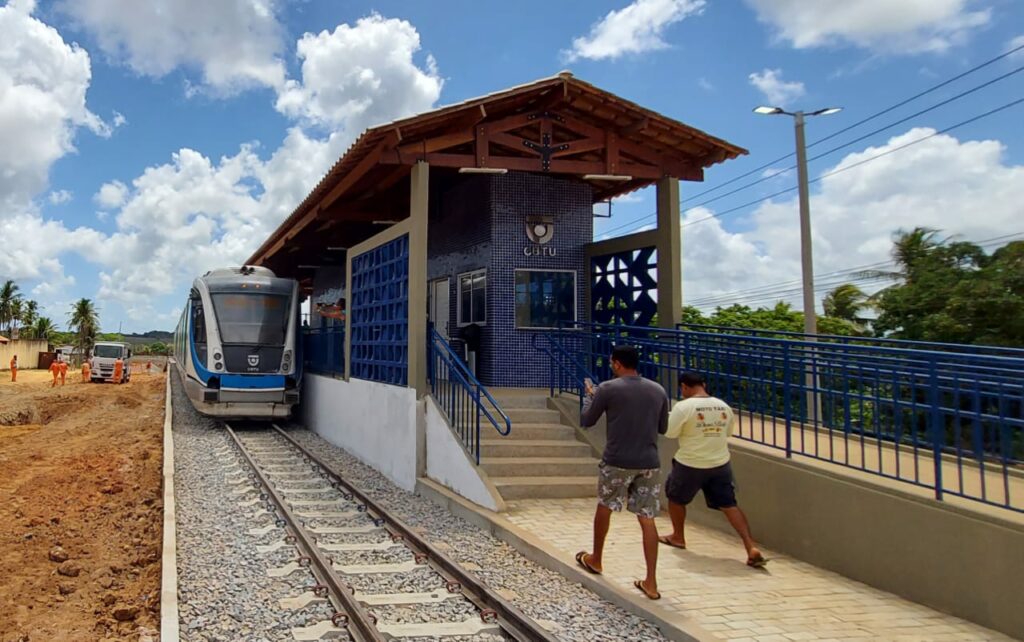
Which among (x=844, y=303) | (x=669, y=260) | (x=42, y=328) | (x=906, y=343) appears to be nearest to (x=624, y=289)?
(x=669, y=260)

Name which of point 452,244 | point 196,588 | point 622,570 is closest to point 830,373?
point 622,570

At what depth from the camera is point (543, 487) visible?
A: 7.91 metres

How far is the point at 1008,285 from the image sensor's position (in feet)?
40.8

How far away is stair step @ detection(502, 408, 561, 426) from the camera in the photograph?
9.24 metres

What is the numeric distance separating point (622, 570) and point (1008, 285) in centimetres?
1049

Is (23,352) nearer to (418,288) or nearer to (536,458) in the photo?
(418,288)

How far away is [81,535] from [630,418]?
5965 millimetres

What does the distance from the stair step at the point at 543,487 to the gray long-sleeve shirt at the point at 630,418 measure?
275cm

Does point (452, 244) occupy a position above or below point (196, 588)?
above

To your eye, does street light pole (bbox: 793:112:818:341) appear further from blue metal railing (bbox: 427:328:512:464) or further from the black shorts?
the black shorts

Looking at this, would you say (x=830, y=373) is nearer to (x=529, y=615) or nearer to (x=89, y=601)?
(x=529, y=615)

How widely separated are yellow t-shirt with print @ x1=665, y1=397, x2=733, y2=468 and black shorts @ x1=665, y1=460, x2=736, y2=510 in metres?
0.05

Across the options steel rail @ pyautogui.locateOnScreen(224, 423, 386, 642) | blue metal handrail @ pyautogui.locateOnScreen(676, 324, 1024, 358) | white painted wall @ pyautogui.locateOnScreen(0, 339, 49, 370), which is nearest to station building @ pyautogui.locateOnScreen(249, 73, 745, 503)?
steel rail @ pyautogui.locateOnScreen(224, 423, 386, 642)

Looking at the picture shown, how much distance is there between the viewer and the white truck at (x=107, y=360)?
120 feet
